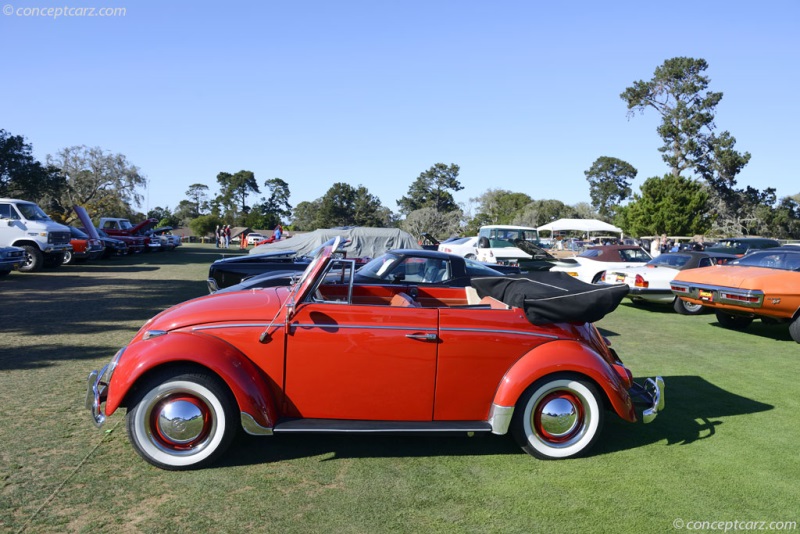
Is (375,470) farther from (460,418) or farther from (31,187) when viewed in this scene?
(31,187)

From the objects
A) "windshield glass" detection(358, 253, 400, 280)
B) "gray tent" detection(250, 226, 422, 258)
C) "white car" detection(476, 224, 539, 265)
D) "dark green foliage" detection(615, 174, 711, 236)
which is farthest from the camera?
"dark green foliage" detection(615, 174, 711, 236)

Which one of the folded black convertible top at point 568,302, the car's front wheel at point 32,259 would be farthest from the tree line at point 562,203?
the folded black convertible top at point 568,302

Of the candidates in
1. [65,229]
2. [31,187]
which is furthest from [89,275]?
[31,187]

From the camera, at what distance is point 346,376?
12.8 feet

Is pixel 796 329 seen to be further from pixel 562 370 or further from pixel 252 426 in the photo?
pixel 252 426

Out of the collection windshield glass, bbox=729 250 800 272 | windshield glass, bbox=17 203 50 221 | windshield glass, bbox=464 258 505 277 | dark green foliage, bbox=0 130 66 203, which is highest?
dark green foliage, bbox=0 130 66 203

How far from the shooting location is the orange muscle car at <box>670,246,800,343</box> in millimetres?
8430

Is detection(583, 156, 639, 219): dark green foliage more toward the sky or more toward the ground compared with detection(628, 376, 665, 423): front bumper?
more toward the sky

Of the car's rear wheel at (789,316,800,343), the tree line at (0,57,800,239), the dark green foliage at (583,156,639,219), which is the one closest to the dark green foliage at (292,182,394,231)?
the tree line at (0,57,800,239)

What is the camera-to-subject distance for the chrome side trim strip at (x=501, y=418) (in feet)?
13.0

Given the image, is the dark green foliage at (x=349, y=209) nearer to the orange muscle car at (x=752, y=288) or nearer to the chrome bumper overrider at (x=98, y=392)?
the orange muscle car at (x=752, y=288)

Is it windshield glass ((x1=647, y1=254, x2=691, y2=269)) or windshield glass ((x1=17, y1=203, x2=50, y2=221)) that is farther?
windshield glass ((x1=17, y1=203, x2=50, y2=221))

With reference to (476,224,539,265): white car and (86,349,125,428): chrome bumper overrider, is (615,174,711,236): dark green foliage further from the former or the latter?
(86,349,125,428): chrome bumper overrider

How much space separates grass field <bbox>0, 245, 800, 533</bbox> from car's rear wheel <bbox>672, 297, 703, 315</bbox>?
6.45 meters
